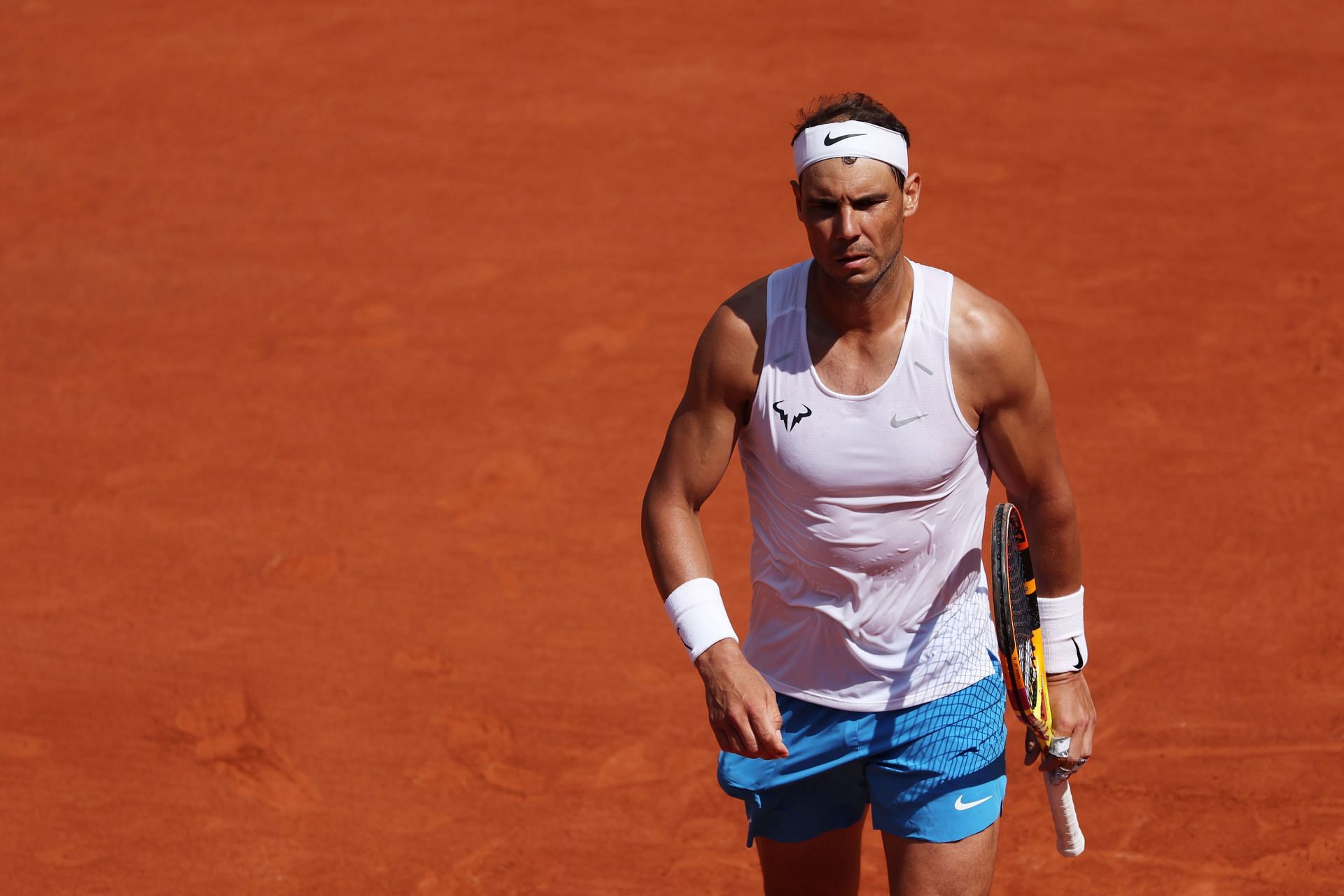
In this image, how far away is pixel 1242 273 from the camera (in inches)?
331

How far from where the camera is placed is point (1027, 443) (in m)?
3.42

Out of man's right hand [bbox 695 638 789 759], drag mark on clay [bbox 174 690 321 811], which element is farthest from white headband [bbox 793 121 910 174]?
drag mark on clay [bbox 174 690 321 811]

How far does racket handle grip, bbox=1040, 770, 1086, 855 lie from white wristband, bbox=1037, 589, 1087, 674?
266 mm

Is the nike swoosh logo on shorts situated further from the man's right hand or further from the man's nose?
the man's right hand

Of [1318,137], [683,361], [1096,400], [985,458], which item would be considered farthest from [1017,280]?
[985,458]

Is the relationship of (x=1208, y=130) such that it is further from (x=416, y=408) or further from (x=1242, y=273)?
(x=416, y=408)

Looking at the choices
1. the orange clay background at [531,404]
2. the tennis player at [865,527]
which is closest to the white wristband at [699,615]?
the tennis player at [865,527]

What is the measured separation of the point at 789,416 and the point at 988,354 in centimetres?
47

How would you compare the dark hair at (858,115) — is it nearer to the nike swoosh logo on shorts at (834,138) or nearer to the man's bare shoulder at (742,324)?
the nike swoosh logo on shorts at (834,138)

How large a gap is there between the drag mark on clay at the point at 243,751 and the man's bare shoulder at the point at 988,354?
10.9 feet

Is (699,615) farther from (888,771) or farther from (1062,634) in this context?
(1062,634)

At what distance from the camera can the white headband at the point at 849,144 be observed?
3.32 m

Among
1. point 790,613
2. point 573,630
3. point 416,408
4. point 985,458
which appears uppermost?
point 985,458

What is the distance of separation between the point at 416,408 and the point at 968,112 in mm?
4524
